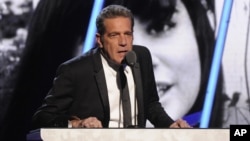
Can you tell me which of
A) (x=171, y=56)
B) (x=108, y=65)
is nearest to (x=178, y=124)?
(x=108, y=65)

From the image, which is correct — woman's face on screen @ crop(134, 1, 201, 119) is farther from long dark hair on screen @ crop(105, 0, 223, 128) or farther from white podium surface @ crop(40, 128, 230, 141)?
white podium surface @ crop(40, 128, 230, 141)

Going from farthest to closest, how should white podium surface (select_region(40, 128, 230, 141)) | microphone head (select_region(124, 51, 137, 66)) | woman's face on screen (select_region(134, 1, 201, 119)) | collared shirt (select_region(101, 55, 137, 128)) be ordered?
woman's face on screen (select_region(134, 1, 201, 119)) → collared shirt (select_region(101, 55, 137, 128)) → microphone head (select_region(124, 51, 137, 66)) → white podium surface (select_region(40, 128, 230, 141))

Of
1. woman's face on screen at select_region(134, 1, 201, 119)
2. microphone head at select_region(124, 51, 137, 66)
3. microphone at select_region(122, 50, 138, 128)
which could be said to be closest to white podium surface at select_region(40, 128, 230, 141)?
microphone at select_region(122, 50, 138, 128)

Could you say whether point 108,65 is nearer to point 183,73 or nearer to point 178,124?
point 178,124

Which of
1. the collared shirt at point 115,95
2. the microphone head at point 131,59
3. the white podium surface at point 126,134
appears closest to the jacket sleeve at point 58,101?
the collared shirt at point 115,95

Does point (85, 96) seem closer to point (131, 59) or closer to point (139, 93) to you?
point (139, 93)

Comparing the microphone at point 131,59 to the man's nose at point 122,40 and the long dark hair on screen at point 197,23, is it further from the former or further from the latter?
the long dark hair on screen at point 197,23

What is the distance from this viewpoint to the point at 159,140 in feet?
3.84

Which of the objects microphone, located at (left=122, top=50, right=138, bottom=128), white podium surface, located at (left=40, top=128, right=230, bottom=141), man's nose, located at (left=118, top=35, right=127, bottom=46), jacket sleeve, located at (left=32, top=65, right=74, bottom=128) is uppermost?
man's nose, located at (left=118, top=35, right=127, bottom=46)

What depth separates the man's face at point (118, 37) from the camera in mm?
1624

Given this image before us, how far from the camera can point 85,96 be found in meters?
1.69

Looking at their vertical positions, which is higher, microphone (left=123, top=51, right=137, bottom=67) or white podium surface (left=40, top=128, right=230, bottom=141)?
microphone (left=123, top=51, right=137, bottom=67)

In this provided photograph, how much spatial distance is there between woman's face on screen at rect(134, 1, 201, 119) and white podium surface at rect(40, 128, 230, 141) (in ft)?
5.37

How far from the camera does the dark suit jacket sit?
64.6 inches
